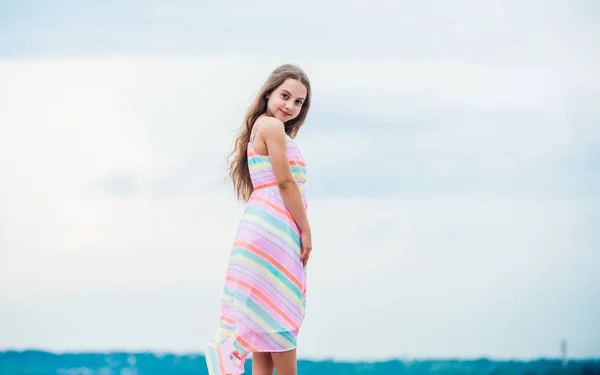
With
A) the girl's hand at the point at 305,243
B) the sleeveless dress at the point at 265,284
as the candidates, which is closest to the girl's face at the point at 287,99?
the sleeveless dress at the point at 265,284

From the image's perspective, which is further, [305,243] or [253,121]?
[253,121]

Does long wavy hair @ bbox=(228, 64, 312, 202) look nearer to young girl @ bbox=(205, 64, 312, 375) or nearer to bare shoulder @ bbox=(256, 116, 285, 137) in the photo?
young girl @ bbox=(205, 64, 312, 375)

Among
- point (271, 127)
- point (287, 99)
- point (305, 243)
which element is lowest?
point (305, 243)

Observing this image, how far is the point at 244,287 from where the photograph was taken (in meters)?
2.76

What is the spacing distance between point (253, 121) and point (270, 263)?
536 mm

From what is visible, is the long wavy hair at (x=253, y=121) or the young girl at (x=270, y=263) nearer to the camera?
the young girl at (x=270, y=263)

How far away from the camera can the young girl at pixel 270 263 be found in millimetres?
2742

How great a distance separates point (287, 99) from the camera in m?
2.85

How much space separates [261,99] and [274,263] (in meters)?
0.60

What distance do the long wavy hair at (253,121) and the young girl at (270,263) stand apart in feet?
0.08

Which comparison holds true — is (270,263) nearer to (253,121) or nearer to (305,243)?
(305,243)

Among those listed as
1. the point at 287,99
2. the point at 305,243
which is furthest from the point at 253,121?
the point at 305,243

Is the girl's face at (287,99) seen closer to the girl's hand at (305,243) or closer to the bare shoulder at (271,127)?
the bare shoulder at (271,127)

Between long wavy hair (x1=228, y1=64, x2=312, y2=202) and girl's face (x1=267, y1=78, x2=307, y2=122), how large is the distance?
0.07ft
